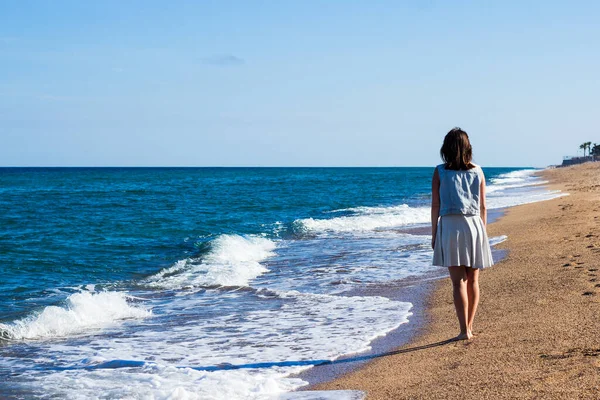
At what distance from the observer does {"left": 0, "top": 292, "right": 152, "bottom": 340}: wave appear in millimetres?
7684

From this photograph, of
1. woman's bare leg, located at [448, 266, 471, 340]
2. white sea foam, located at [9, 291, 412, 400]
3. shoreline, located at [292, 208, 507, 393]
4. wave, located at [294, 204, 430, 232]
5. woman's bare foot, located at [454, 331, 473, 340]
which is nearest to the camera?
white sea foam, located at [9, 291, 412, 400]

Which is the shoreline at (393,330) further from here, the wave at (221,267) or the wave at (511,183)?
the wave at (511,183)

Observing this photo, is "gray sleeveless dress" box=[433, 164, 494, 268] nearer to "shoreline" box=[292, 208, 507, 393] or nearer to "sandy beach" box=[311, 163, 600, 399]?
"sandy beach" box=[311, 163, 600, 399]

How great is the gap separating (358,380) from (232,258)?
9.19m

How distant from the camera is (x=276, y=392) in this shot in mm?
5004

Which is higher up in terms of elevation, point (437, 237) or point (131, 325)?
point (437, 237)

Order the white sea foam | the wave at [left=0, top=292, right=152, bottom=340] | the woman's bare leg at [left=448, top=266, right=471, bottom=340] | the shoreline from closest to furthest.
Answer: the white sea foam, the shoreline, the woman's bare leg at [left=448, top=266, right=471, bottom=340], the wave at [left=0, top=292, right=152, bottom=340]

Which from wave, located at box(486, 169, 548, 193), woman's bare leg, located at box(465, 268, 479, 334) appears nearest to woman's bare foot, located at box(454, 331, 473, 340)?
woman's bare leg, located at box(465, 268, 479, 334)

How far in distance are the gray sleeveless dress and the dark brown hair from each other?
58mm

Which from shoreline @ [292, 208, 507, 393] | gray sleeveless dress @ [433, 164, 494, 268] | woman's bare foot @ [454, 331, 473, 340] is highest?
gray sleeveless dress @ [433, 164, 494, 268]

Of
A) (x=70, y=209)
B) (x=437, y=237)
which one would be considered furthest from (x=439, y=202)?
(x=70, y=209)

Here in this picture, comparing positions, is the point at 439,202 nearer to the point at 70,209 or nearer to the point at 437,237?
the point at 437,237

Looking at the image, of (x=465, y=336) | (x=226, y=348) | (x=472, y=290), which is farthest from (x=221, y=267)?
(x=472, y=290)

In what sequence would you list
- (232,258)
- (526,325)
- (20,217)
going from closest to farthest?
(526,325)
(232,258)
(20,217)
